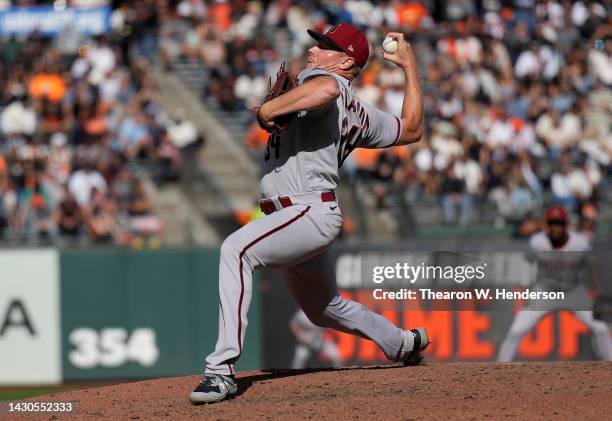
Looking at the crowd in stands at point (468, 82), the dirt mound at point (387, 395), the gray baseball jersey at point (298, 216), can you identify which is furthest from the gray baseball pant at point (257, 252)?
the crowd in stands at point (468, 82)

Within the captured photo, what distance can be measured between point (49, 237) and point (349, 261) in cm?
411

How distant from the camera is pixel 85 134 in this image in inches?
612

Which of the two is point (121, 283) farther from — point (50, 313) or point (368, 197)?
point (368, 197)

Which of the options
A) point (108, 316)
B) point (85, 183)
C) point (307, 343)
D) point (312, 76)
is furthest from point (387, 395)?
point (85, 183)

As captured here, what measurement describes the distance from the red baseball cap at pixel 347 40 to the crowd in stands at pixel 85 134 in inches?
303

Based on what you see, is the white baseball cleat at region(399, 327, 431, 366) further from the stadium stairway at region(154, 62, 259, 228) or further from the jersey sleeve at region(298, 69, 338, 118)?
the stadium stairway at region(154, 62, 259, 228)

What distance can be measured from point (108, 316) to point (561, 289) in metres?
5.17

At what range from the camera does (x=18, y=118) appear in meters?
16.2

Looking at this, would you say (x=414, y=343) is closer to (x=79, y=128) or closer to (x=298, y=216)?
(x=298, y=216)

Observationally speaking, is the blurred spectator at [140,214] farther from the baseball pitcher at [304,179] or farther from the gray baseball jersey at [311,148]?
the gray baseball jersey at [311,148]

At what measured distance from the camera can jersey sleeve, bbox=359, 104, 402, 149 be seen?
6074mm

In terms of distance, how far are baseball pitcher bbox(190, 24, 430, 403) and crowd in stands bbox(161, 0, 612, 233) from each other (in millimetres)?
7134

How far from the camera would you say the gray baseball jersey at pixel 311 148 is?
5750 mm

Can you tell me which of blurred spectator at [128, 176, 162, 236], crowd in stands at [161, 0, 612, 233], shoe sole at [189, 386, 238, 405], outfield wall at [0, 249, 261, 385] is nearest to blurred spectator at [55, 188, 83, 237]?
blurred spectator at [128, 176, 162, 236]
